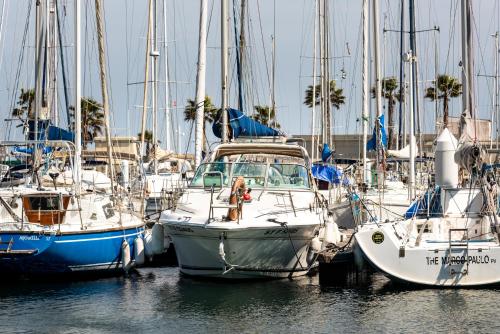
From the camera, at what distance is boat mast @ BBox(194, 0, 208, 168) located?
2698cm

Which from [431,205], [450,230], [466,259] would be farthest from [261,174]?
[466,259]

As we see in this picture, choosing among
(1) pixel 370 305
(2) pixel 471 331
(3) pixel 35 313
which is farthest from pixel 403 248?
(3) pixel 35 313

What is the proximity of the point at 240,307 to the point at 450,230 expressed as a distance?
4907 mm

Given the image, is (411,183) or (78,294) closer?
(78,294)

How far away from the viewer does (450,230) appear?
20.2m

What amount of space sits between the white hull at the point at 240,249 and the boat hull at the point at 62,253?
1.85 metres

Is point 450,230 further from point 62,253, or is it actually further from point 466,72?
point 62,253

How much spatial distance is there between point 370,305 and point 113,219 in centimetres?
Answer: 763

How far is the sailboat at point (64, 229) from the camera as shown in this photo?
21625 mm

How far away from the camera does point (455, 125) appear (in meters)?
33.4

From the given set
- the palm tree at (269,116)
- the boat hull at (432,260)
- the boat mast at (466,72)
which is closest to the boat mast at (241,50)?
the palm tree at (269,116)

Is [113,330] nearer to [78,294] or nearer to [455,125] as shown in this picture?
[78,294]

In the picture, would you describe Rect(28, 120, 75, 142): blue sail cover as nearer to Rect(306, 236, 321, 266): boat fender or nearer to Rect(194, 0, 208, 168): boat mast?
Rect(194, 0, 208, 168): boat mast

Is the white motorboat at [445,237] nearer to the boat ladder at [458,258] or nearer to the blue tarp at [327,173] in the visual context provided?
the boat ladder at [458,258]
